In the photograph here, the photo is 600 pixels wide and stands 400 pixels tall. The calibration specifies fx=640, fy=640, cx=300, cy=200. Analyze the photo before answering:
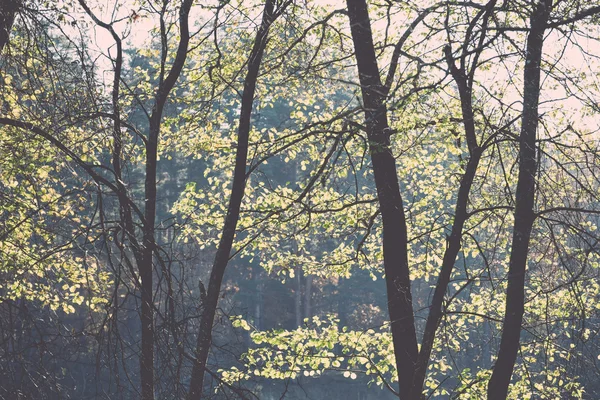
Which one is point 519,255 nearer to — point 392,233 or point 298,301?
point 392,233

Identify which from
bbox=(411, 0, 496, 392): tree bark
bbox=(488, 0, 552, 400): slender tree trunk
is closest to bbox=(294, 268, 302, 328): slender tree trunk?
bbox=(488, 0, 552, 400): slender tree trunk

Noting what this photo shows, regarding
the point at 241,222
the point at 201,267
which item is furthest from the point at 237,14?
the point at 201,267

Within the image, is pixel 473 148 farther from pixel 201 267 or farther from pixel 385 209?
pixel 201 267

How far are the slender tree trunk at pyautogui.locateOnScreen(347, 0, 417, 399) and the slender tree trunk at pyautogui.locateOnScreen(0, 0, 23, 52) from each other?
3.35 meters

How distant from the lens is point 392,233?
6.96 m

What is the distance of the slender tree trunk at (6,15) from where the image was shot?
4.39m

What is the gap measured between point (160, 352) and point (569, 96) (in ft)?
12.4

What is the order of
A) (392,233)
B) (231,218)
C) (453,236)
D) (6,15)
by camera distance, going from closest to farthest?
(6,15)
(453,236)
(392,233)
(231,218)

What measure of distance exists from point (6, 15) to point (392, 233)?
169 inches

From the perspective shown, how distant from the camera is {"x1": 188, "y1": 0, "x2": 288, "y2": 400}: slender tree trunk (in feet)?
20.9

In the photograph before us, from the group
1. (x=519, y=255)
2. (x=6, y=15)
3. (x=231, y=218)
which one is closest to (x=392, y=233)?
(x=519, y=255)

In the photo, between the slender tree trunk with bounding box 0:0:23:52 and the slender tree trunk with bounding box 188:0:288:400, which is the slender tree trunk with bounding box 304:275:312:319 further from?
the slender tree trunk with bounding box 0:0:23:52

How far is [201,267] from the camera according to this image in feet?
123

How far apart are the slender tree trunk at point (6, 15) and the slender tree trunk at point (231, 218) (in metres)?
2.34
